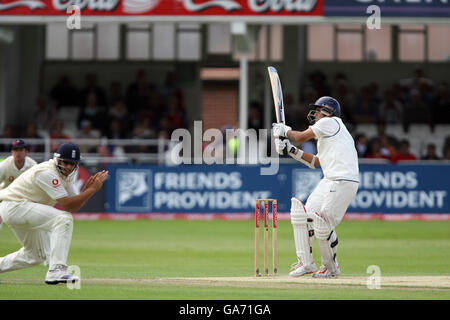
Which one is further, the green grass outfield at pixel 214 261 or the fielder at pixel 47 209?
the fielder at pixel 47 209

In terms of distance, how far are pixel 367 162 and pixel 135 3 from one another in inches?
268

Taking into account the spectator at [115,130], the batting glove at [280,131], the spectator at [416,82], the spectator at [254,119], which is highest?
the spectator at [416,82]

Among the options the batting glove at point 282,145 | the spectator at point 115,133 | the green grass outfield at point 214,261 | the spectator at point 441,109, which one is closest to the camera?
the green grass outfield at point 214,261

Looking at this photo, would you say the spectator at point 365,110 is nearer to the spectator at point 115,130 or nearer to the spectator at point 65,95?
the spectator at point 115,130

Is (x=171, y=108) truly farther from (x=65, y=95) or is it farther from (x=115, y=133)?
(x=65, y=95)

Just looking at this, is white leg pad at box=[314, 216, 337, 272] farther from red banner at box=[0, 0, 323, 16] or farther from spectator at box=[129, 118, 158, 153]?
spectator at box=[129, 118, 158, 153]

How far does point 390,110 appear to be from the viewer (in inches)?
Answer: 1011

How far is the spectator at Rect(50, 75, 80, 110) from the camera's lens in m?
26.9

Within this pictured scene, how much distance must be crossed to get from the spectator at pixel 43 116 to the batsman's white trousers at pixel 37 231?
53.5 feet

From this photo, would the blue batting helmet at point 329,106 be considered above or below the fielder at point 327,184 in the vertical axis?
above

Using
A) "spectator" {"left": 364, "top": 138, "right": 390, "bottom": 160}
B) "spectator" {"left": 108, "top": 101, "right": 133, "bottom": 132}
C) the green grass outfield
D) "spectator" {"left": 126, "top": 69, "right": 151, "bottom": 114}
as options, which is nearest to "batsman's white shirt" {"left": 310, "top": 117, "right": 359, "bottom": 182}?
the green grass outfield

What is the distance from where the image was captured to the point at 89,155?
2114 centimetres

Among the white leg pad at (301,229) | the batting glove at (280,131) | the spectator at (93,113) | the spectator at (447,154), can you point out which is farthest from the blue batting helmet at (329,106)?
the spectator at (93,113)

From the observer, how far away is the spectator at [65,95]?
26.9 metres
